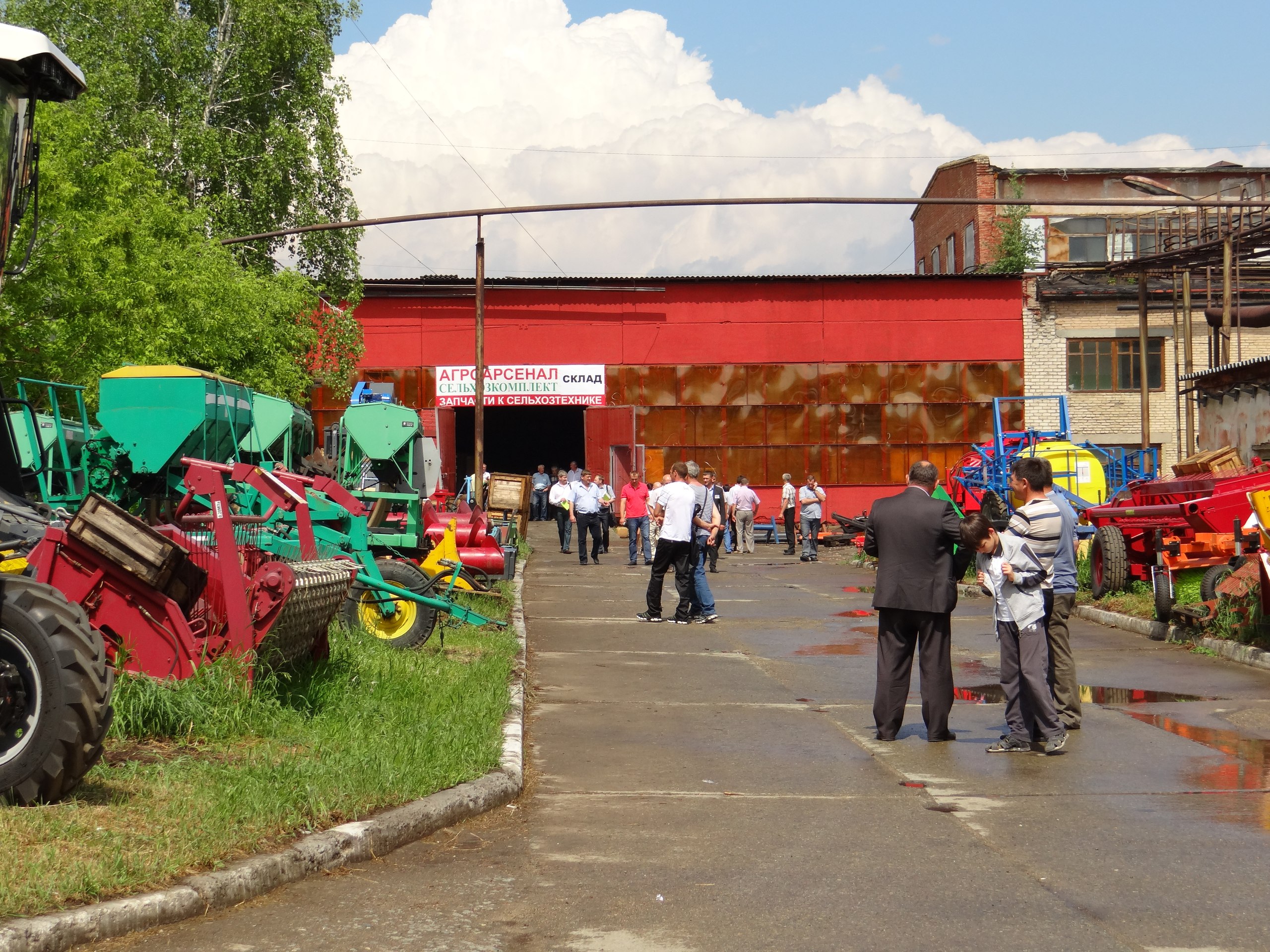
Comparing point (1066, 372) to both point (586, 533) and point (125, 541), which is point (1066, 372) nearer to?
point (586, 533)

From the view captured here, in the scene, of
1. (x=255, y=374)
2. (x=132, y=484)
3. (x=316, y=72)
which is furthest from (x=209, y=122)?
(x=132, y=484)

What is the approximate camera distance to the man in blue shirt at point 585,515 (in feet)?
91.2

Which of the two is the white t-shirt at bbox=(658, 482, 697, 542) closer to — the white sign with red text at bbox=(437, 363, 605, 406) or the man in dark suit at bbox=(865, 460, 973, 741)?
the man in dark suit at bbox=(865, 460, 973, 741)

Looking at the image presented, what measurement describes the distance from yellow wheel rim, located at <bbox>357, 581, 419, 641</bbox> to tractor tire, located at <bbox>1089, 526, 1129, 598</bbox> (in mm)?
9364

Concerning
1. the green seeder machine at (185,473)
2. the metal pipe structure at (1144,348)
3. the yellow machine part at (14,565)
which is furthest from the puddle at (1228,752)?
the metal pipe structure at (1144,348)

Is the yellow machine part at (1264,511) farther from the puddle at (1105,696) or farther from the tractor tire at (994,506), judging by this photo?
the tractor tire at (994,506)

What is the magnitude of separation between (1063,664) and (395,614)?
18.7 feet

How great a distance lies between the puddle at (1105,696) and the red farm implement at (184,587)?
512 cm

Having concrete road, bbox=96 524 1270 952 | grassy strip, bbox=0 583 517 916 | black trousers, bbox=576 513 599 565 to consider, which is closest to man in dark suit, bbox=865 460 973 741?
concrete road, bbox=96 524 1270 952

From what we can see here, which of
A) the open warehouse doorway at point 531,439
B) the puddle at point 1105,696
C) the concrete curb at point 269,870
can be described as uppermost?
the open warehouse doorway at point 531,439

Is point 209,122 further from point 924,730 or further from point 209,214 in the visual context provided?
point 924,730

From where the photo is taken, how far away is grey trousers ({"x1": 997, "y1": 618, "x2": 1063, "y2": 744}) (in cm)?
821

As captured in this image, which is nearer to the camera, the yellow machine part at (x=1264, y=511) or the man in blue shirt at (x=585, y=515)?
the yellow machine part at (x=1264, y=511)

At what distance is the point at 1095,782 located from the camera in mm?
7410
